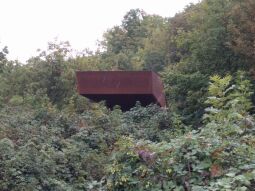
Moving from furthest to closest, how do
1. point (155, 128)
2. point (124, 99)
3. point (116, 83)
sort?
point (124, 99) → point (116, 83) → point (155, 128)

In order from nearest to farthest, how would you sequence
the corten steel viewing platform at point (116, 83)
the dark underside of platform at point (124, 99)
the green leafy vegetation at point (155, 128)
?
the green leafy vegetation at point (155, 128) < the corten steel viewing platform at point (116, 83) < the dark underside of platform at point (124, 99)

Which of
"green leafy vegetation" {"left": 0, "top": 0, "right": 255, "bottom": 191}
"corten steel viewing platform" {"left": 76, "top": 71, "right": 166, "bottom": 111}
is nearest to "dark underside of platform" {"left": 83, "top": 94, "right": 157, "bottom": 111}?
"corten steel viewing platform" {"left": 76, "top": 71, "right": 166, "bottom": 111}

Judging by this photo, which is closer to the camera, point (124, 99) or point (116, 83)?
point (116, 83)

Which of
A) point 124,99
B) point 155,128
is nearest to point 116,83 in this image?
point 124,99

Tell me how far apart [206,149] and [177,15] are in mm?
25297

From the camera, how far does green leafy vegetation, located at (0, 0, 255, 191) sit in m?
4.85

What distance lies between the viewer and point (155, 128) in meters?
10.5

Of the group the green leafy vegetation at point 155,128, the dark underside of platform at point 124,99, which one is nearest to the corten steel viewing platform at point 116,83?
the dark underside of platform at point 124,99

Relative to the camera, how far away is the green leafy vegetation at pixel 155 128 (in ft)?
15.9

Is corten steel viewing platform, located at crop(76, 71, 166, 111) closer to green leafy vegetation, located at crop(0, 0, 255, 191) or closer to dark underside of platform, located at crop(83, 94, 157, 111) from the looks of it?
dark underside of platform, located at crop(83, 94, 157, 111)

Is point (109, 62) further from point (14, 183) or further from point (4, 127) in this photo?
point (14, 183)

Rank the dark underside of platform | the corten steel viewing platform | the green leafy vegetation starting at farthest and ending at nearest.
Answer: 1. the dark underside of platform
2. the corten steel viewing platform
3. the green leafy vegetation

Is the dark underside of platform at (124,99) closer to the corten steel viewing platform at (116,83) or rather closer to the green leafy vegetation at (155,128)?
the corten steel viewing platform at (116,83)

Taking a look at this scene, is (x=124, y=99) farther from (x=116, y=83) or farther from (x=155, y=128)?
(x=155, y=128)
